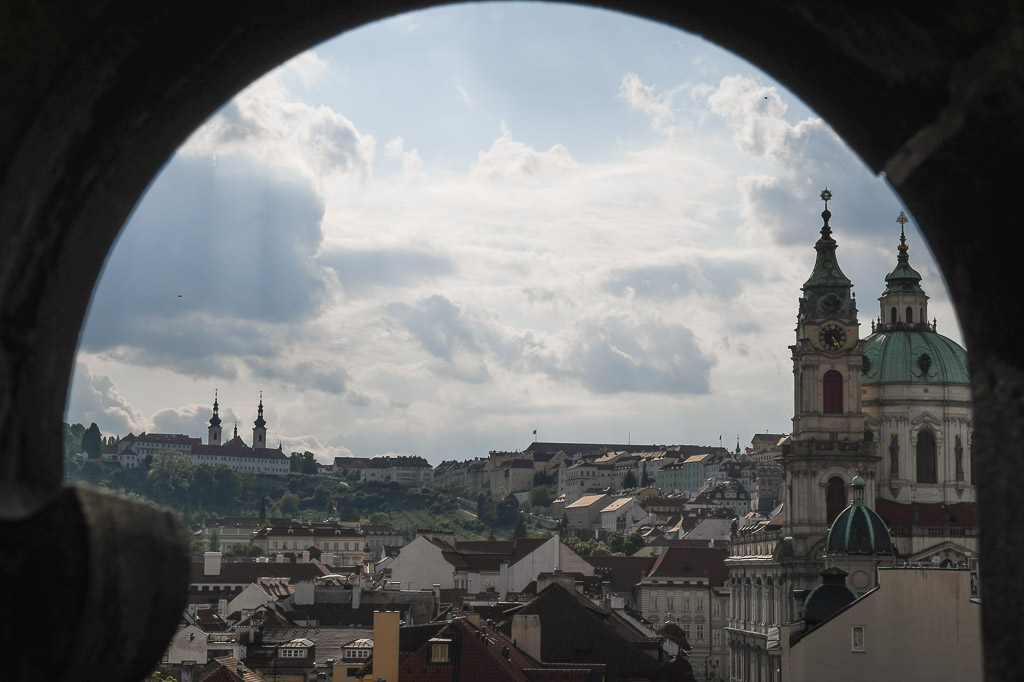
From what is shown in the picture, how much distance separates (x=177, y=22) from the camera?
2.31m

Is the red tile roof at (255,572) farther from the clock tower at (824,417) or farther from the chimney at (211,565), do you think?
the clock tower at (824,417)

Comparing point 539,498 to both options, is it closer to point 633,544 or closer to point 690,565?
point 633,544

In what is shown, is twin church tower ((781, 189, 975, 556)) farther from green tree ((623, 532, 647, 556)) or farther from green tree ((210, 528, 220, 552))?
green tree ((210, 528, 220, 552))

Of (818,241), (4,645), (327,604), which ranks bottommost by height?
(327,604)

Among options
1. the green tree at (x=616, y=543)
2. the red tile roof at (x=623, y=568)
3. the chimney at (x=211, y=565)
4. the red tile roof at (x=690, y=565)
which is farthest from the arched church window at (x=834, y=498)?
the green tree at (x=616, y=543)

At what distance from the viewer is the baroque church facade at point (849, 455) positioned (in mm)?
63969

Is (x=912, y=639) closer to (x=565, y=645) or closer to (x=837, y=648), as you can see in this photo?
(x=837, y=648)

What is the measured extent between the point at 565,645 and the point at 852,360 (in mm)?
33870

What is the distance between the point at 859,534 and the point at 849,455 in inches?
A: 340

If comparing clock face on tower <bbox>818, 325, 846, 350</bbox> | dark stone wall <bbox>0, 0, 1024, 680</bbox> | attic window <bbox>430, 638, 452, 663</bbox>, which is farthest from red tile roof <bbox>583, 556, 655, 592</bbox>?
dark stone wall <bbox>0, 0, 1024, 680</bbox>

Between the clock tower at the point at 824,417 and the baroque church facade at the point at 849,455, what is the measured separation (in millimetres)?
49

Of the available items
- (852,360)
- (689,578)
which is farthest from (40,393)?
(689,578)

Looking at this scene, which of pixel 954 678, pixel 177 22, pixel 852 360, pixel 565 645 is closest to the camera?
pixel 177 22

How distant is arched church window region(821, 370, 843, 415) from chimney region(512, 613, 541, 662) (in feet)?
109
